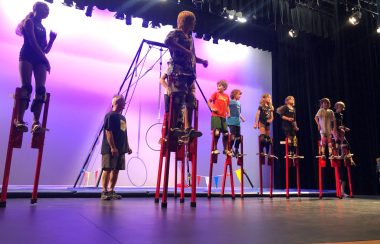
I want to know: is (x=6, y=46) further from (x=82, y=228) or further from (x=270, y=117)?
(x=82, y=228)

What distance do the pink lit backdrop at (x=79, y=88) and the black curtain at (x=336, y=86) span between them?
2350mm

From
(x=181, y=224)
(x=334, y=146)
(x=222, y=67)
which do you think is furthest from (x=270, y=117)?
(x=181, y=224)

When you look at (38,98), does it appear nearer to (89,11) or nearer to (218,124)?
(218,124)

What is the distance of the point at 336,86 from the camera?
807 centimetres

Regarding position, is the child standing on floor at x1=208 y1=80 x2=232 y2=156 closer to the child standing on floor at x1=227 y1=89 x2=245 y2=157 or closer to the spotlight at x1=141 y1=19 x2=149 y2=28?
the child standing on floor at x1=227 y1=89 x2=245 y2=157

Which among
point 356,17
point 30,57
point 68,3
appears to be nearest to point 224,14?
point 356,17

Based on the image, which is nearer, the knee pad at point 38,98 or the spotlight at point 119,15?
the knee pad at point 38,98

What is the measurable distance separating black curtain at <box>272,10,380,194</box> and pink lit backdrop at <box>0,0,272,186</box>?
2.35 m

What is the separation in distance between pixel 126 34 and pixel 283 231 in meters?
6.15

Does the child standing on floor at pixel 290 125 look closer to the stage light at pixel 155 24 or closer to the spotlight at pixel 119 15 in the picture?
the stage light at pixel 155 24

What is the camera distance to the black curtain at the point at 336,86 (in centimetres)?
773

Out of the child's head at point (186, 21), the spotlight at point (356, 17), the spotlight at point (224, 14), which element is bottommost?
the child's head at point (186, 21)

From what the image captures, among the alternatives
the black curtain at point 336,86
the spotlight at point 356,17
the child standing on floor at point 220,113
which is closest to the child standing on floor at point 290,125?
the child standing on floor at point 220,113

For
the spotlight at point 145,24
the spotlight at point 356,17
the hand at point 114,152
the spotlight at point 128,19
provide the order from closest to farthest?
1. the hand at point 114,152
2. the spotlight at point 128,19
3. the spotlight at point 145,24
4. the spotlight at point 356,17
